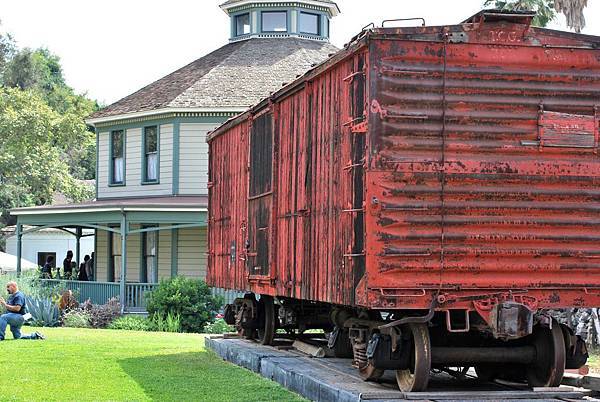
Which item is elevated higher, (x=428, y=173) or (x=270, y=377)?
(x=428, y=173)

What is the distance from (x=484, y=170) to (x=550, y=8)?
55.6 feet

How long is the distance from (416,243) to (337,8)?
85.2 ft

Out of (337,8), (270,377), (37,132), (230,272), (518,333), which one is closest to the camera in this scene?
(518,333)

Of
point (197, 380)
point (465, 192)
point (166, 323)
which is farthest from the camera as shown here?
point (166, 323)

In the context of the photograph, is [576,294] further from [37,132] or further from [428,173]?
[37,132]

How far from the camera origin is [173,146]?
31.8m

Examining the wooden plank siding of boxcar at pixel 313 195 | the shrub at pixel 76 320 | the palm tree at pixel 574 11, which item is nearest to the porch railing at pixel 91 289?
the shrub at pixel 76 320

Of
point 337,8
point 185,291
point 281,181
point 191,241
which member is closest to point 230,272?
point 281,181

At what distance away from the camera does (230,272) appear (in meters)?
19.2

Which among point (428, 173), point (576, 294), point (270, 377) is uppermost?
point (428, 173)

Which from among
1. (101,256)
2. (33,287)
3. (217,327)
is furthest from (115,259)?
(217,327)

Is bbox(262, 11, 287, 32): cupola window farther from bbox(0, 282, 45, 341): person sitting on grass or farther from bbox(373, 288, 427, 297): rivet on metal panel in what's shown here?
bbox(373, 288, 427, 297): rivet on metal panel

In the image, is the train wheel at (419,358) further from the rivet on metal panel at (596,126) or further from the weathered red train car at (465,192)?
the rivet on metal panel at (596,126)

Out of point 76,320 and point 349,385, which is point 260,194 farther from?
point 76,320
